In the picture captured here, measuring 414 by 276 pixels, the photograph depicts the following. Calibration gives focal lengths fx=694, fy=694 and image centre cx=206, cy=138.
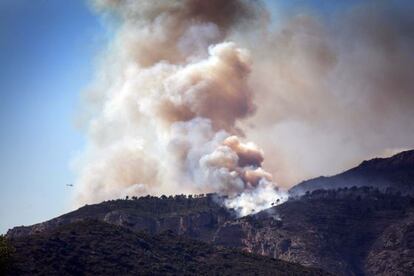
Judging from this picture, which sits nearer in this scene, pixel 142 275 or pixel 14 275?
pixel 14 275

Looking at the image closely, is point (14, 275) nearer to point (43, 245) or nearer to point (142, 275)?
point (43, 245)

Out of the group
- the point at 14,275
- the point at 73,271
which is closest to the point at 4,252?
the point at 14,275

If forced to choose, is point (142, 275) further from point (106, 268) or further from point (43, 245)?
point (43, 245)

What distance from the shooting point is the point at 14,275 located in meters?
176

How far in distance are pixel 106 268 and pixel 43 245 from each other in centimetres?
A: 1936

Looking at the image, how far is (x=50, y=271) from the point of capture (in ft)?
604

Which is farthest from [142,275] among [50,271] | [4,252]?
[4,252]

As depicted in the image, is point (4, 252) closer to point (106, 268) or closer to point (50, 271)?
point (50, 271)

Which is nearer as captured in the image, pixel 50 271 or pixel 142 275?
pixel 50 271

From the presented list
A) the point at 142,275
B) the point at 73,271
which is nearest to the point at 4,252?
the point at 73,271

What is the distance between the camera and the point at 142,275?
650 feet

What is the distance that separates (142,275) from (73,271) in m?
20.1

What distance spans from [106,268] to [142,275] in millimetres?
10534

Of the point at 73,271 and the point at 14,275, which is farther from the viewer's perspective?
the point at 73,271
